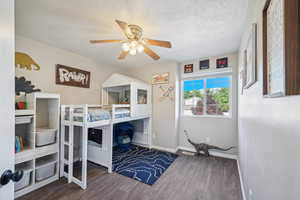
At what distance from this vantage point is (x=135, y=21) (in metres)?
1.76

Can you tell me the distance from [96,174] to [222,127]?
289 cm

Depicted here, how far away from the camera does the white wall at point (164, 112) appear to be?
334cm

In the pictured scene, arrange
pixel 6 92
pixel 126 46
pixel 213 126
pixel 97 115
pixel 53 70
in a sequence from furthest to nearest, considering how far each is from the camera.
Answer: pixel 213 126
pixel 53 70
pixel 97 115
pixel 126 46
pixel 6 92

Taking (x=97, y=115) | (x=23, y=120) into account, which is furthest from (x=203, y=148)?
(x=23, y=120)

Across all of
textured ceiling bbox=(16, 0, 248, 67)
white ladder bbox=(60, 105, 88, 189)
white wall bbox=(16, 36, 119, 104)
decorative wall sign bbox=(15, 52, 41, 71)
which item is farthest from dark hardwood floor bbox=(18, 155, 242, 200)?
textured ceiling bbox=(16, 0, 248, 67)

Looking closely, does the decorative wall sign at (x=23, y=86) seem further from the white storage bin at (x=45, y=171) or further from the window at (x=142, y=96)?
the window at (x=142, y=96)

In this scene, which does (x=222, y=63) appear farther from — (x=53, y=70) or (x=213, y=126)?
(x=53, y=70)

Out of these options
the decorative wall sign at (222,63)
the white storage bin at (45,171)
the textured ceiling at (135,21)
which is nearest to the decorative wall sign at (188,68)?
the decorative wall sign at (222,63)

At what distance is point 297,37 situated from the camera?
463 millimetres

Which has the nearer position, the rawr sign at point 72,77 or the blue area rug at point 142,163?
the blue area rug at point 142,163

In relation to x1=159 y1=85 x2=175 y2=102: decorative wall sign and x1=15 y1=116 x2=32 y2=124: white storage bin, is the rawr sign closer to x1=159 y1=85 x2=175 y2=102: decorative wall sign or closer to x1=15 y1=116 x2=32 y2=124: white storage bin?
x1=15 y1=116 x2=32 y2=124: white storage bin

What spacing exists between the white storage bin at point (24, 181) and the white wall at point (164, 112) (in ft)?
8.51

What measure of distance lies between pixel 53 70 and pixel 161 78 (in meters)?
2.47

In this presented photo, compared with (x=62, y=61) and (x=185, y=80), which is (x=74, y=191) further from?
(x=185, y=80)
